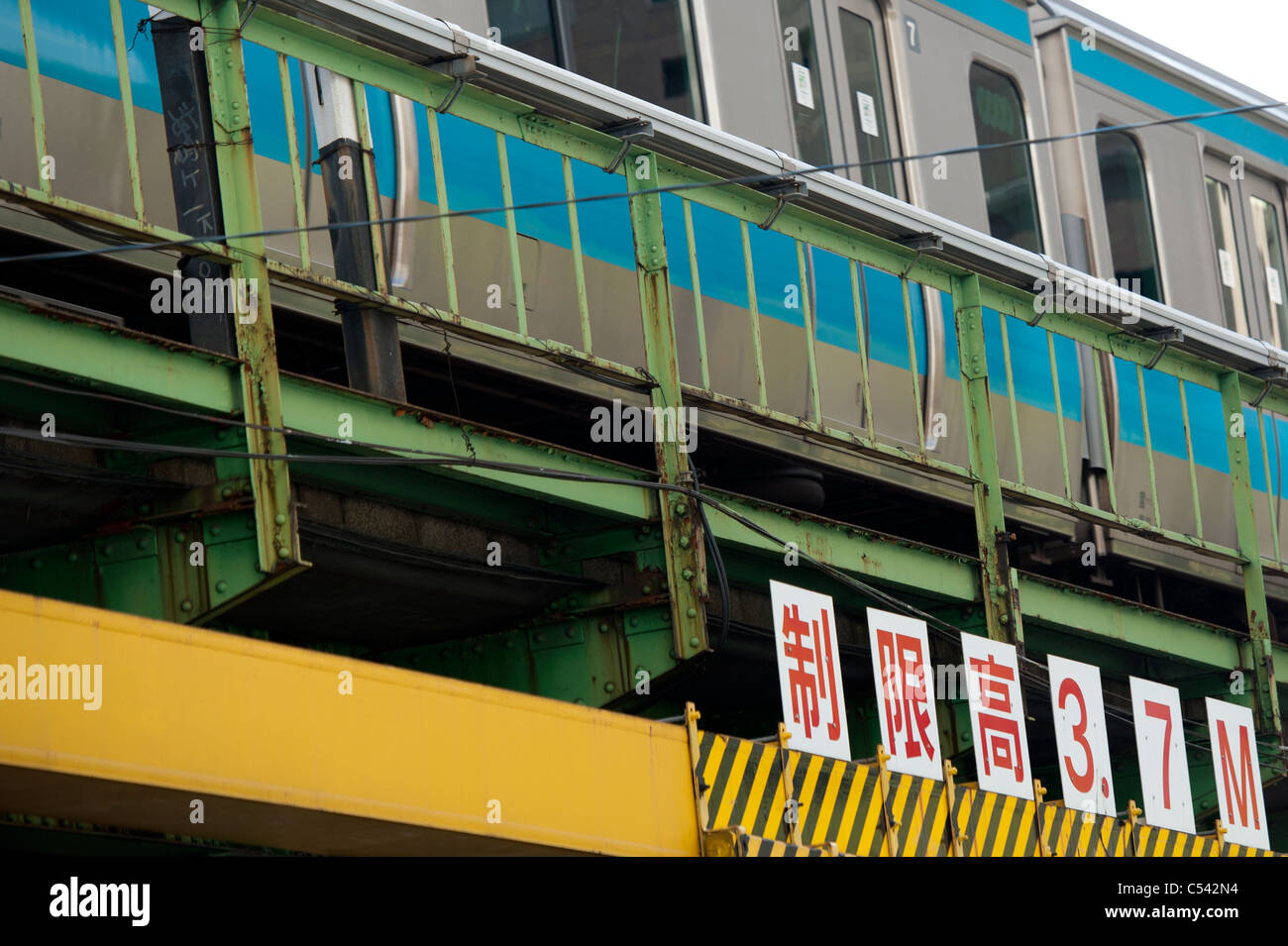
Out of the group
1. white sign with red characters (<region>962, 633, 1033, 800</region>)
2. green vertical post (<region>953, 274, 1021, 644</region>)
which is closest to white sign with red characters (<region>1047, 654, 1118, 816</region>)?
white sign with red characters (<region>962, 633, 1033, 800</region>)

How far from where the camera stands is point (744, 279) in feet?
44.7

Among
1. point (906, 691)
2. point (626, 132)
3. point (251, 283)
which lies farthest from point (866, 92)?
point (251, 283)

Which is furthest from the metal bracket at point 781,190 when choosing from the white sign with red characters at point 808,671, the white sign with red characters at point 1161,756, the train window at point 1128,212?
the train window at point 1128,212

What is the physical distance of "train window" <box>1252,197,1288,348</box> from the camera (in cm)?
2145

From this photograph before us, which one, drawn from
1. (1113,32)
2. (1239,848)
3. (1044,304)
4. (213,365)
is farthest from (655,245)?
(1113,32)

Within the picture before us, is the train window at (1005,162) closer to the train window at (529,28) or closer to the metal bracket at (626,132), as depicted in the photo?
the train window at (529,28)

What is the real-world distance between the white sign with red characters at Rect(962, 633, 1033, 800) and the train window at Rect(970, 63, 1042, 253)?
7082mm

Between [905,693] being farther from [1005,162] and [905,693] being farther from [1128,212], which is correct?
[1128,212]

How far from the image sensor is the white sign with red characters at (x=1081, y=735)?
12.2 meters

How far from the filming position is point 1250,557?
16266 millimetres

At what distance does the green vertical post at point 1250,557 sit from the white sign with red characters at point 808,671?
249 inches

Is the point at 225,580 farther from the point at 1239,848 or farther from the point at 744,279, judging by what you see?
the point at 1239,848

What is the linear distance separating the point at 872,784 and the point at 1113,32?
37.3ft

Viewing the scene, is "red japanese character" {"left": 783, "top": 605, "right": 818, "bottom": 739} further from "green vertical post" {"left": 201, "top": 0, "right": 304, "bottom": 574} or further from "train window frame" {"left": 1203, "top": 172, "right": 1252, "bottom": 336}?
"train window frame" {"left": 1203, "top": 172, "right": 1252, "bottom": 336}
